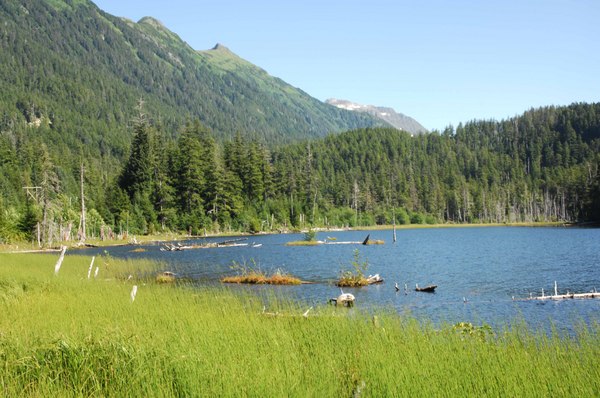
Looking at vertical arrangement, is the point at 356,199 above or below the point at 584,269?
above

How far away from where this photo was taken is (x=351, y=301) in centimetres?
2261

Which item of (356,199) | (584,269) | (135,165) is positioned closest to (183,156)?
(135,165)

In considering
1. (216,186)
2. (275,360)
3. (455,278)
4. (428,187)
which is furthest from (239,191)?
(275,360)

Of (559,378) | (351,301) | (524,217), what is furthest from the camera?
(524,217)

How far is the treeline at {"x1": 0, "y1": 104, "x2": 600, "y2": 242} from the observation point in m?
82.4

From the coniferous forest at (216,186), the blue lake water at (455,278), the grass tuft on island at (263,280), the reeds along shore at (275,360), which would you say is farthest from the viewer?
the coniferous forest at (216,186)

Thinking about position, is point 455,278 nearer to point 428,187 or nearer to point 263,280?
point 263,280

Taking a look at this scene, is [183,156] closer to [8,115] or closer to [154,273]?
[154,273]

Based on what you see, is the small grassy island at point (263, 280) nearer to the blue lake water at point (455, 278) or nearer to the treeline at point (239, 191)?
the blue lake water at point (455, 278)

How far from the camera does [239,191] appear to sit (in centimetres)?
10438

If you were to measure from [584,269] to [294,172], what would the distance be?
301ft

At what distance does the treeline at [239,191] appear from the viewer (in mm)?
82375

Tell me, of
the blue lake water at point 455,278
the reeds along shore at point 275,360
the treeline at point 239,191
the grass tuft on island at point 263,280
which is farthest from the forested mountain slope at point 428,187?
the reeds along shore at point 275,360

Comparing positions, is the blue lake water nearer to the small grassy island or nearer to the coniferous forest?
the small grassy island
